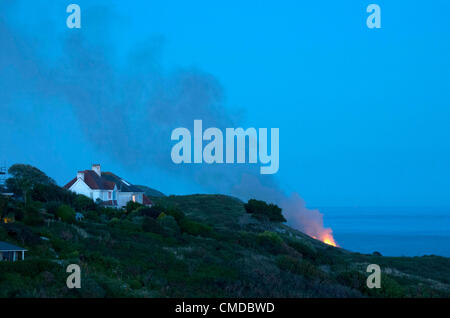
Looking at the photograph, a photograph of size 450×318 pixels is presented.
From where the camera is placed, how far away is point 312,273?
25703 millimetres

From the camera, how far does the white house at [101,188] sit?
59781 mm

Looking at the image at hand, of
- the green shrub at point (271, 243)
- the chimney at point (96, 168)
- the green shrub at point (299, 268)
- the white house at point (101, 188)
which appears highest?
the chimney at point (96, 168)

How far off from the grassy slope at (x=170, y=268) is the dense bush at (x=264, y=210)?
1111 inches

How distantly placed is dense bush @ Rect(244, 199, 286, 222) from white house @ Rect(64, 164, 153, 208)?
15987mm

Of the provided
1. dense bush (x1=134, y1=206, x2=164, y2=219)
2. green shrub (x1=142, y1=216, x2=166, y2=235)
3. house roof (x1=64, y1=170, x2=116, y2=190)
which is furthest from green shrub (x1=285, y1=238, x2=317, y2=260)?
house roof (x1=64, y1=170, x2=116, y2=190)

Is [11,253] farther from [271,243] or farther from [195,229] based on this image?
[271,243]

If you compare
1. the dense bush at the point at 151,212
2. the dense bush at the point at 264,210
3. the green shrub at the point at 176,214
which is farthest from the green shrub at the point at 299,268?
the dense bush at the point at 264,210

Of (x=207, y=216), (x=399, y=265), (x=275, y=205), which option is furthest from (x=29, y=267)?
(x=275, y=205)

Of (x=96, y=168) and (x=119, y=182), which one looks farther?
(x=119, y=182)

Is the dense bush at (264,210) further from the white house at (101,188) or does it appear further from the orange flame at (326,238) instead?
the white house at (101,188)

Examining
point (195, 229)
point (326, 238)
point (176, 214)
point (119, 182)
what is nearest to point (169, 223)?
point (195, 229)

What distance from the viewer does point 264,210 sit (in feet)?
224

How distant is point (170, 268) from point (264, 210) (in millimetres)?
45338
